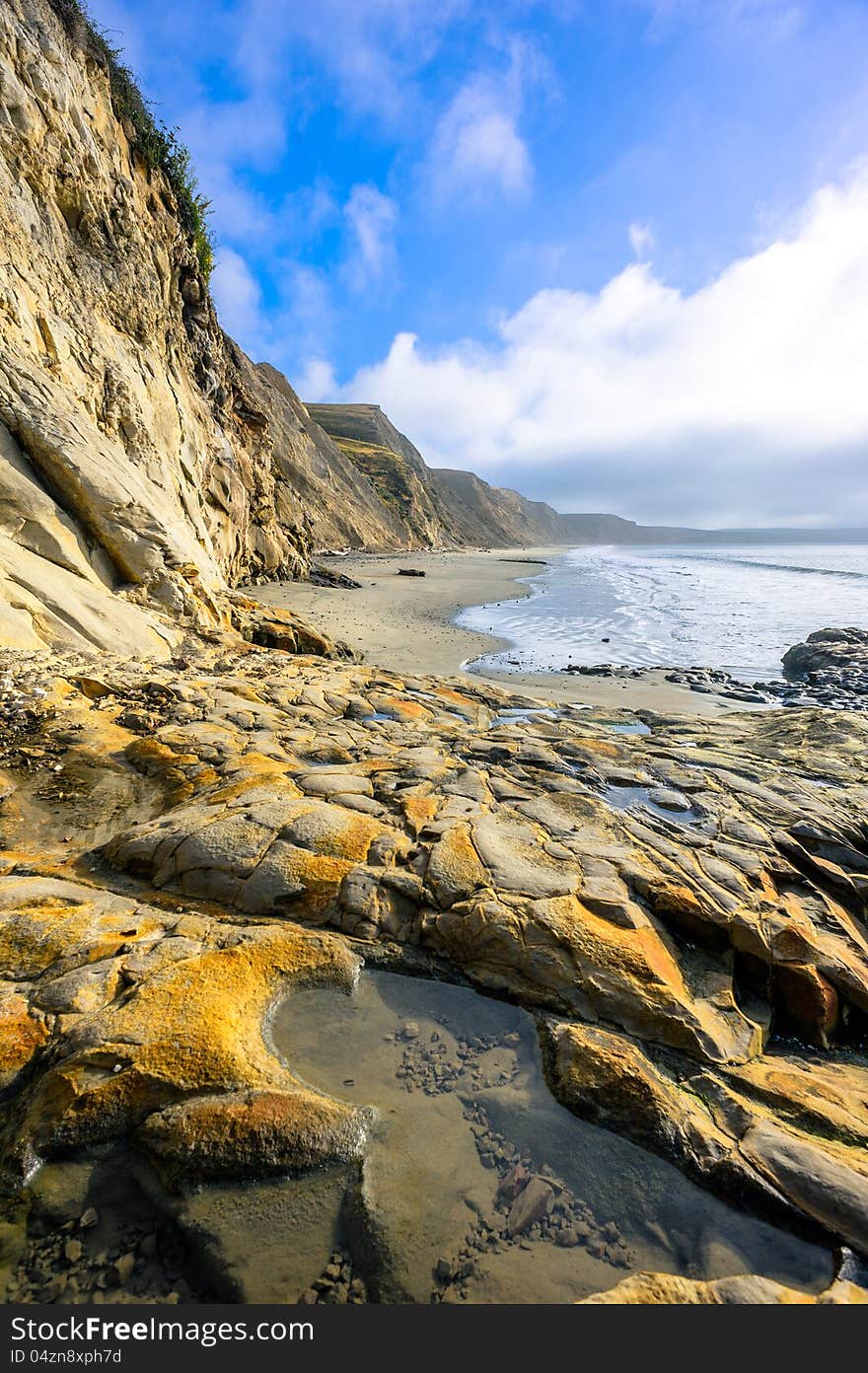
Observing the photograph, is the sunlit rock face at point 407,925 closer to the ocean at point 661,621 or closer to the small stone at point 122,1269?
the small stone at point 122,1269

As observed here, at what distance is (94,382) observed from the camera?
10.9 meters

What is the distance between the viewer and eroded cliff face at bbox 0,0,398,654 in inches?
308

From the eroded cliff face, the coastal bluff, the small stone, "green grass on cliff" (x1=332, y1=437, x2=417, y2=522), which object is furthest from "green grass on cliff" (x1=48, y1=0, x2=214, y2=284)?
"green grass on cliff" (x1=332, y1=437, x2=417, y2=522)

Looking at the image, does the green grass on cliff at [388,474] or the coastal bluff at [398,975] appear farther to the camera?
the green grass on cliff at [388,474]

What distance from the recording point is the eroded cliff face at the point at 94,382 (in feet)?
25.6

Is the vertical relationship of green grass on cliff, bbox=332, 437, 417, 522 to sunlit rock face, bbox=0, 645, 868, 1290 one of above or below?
above

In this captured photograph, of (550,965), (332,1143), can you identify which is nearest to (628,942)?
(550,965)

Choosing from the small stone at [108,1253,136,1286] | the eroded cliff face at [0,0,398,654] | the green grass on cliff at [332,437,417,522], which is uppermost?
the green grass on cliff at [332,437,417,522]

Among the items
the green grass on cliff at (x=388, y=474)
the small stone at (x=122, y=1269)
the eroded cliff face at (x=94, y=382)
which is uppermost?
the green grass on cliff at (x=388, y=474)

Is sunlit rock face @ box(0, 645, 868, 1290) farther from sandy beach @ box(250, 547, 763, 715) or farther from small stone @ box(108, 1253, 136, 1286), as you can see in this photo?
sandy beach @ box(250, 547, 763, 715)

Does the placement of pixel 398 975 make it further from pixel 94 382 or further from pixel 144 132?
pixel 144 132

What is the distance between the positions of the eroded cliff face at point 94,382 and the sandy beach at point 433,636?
3567 mm

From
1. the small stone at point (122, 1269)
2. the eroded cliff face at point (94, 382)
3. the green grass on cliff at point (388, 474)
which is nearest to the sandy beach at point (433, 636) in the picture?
the eroded cliff face at point (94, 382)

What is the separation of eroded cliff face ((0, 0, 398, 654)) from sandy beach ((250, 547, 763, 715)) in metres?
3.57
